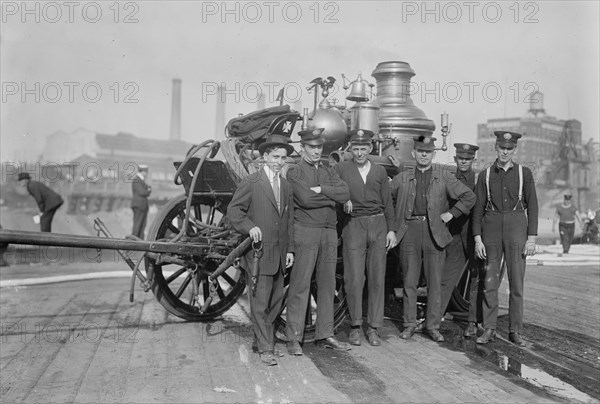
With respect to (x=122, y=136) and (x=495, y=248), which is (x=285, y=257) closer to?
(x=495, y=248)

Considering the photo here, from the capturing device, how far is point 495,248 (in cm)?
502

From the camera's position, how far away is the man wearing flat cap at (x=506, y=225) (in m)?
4.93

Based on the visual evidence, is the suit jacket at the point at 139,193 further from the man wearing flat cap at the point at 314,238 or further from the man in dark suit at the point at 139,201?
the man wearing flat cap at the point at 314,238

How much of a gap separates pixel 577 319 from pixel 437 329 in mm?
1922

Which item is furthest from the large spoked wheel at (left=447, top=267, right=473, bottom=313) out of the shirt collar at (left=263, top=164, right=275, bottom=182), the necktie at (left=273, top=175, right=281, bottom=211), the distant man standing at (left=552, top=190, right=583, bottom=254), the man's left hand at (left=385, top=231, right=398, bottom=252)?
the distant man standing at (left=552, top=190, right=583, bottom=254)

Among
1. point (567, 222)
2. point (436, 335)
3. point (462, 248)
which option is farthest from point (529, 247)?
point (567, 222)

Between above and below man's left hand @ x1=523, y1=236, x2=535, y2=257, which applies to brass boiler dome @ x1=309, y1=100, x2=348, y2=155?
above

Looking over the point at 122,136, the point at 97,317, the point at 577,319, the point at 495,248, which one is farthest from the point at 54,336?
the point at 122,136

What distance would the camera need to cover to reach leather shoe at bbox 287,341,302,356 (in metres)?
4.55

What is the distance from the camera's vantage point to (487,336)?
4973mm

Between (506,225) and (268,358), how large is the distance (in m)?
2.23

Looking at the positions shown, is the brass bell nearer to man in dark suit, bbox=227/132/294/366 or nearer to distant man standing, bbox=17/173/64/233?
man in dark suit, bbox=227/132/294/366

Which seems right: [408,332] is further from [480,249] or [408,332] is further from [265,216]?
[265,216]

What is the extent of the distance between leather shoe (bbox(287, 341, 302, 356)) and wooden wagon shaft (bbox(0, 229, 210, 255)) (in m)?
1.16
